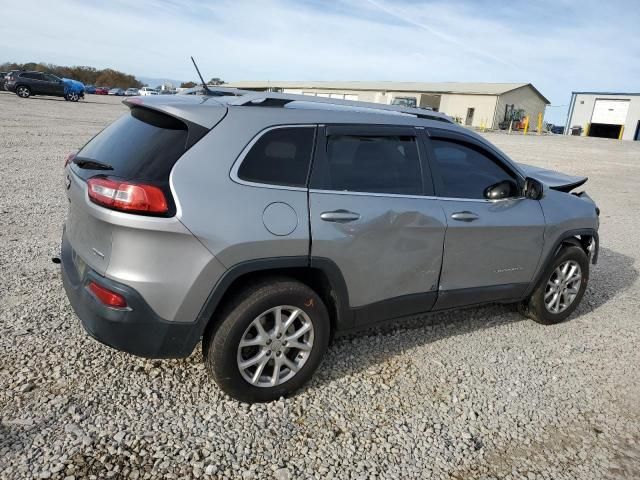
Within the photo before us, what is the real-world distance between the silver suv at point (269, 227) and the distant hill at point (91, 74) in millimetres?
85616

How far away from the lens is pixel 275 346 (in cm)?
293

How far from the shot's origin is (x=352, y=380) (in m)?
Answer: 3.31

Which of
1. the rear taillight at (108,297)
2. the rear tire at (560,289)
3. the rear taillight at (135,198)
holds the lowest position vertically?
the rear tire at (560,289)

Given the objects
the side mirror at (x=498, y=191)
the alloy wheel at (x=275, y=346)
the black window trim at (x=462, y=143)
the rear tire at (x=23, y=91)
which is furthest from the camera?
the rear tire at (x=23, y=91)

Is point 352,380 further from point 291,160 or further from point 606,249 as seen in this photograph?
point 606,249

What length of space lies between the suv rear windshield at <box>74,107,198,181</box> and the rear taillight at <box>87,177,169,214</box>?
84 millimetres

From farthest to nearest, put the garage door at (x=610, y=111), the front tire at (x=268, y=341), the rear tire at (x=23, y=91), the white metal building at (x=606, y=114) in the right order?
the garage door at (x=610, y=111) → the white metal building at (x=606, y=114) → the rear tire at (x=23, y=91) → the front tire at (x=268, y=341)

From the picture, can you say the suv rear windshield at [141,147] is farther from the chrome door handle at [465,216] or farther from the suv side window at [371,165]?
the chrome door handle at [465,216]

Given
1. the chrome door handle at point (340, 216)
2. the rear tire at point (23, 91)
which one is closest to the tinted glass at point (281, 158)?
the chrome door handle at point (340, 216)

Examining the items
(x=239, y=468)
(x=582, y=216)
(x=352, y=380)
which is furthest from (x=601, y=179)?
(x=239, y=468)

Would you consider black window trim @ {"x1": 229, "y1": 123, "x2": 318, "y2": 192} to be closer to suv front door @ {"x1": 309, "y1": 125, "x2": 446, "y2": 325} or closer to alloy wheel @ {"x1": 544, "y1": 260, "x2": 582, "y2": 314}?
suv front door @ {"x1": 309, "y1": 125, "x2": 446, "y2": 325}

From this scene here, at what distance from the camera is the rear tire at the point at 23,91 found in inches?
1222

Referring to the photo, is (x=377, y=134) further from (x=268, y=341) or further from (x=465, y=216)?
(x=268, y=341)

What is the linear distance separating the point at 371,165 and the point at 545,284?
2.21 meters
